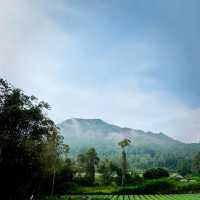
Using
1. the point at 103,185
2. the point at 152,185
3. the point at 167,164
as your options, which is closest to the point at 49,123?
the point at 152,185

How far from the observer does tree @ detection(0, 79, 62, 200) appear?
27.2 m

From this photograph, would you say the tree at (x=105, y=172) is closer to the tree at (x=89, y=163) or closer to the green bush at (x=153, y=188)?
the tree at (x=89, y=163)

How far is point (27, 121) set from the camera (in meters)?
29.1

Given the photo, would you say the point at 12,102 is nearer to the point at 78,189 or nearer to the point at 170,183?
the point at 78,189

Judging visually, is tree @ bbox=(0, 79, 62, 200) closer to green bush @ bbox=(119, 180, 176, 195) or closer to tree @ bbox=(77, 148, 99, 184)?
green bush @ bbox=(119, 180, 176, 195)

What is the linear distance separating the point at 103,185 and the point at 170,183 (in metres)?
17.1

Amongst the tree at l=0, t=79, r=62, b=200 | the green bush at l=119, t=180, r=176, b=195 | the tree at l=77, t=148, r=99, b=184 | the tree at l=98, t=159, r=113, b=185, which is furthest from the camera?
the tree at l=77, t=148, r=99, b=184

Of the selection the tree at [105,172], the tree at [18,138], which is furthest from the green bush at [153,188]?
the tree at [18,138]

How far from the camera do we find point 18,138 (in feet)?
93.6

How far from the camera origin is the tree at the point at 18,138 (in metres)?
27.2

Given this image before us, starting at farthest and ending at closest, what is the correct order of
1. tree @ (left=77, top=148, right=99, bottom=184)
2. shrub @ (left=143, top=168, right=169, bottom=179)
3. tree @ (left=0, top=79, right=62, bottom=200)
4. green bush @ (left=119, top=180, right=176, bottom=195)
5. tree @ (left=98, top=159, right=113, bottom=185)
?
1. shrub @ (left=143, top=168, right=169, bottom=179)
2. tree @ (left=77, top=148, right=99, bottom=184)
3. tree @ (left=98, top=159, right=113, bottom=185)
4. green bush @ (left=119, top=180, right=176, bottom=195)
5. tree @ (left=0, top=79, right=62, bottom=200)

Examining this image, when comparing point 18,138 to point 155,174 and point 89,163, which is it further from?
point 155,174

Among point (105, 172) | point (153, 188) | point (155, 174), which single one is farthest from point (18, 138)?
point (155, 174)

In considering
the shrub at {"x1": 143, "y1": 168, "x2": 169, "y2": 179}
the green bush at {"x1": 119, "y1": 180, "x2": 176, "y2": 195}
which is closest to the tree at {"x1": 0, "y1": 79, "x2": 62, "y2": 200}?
the green bush at {"x1": 119, "y1": 180, "x2": 176, "y2": 195}
